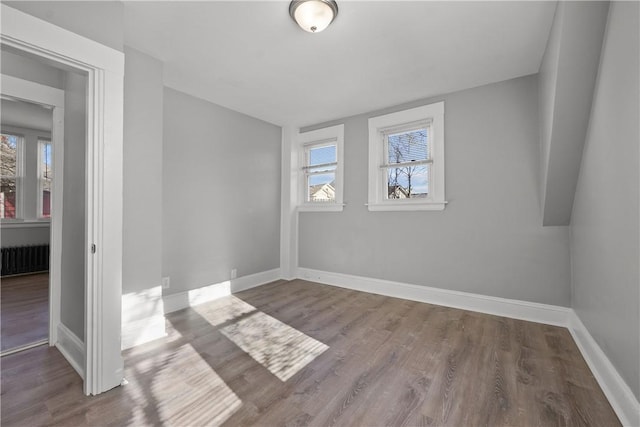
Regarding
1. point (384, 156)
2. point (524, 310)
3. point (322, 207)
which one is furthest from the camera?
point (322, 207)

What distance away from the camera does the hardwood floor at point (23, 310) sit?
92.8 inches

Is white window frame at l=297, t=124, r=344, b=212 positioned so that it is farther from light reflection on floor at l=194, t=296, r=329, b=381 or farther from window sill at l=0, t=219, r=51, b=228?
window sill at l=0, t=219, r=51, b=228

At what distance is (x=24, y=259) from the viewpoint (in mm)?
4637

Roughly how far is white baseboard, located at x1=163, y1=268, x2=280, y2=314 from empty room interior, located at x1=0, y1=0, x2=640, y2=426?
3 centimetres

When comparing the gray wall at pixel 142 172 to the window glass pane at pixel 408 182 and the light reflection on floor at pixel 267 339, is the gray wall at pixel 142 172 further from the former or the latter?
the window glass pane at pixel 408 182

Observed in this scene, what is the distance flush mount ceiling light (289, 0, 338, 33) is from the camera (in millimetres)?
1829

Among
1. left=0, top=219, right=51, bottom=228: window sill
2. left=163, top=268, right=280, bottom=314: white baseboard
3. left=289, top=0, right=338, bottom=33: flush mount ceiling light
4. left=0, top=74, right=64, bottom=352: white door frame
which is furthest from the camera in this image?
left=0, top=219, right=51, bottom=228: window sill

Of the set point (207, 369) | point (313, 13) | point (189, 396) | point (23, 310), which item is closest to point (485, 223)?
point (313, 13)

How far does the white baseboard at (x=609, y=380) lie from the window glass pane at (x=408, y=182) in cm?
200

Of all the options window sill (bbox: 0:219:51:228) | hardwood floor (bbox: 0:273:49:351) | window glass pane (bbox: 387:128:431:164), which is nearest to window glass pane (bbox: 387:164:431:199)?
window glass pane (bbox: 387:128:431:164)

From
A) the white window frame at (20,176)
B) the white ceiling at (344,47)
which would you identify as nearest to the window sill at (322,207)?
the white ceiling at (344,47)

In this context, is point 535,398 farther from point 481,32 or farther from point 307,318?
point 481,32

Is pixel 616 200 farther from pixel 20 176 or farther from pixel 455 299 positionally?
pixel 20 176

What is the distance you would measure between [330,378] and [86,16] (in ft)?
9.32
